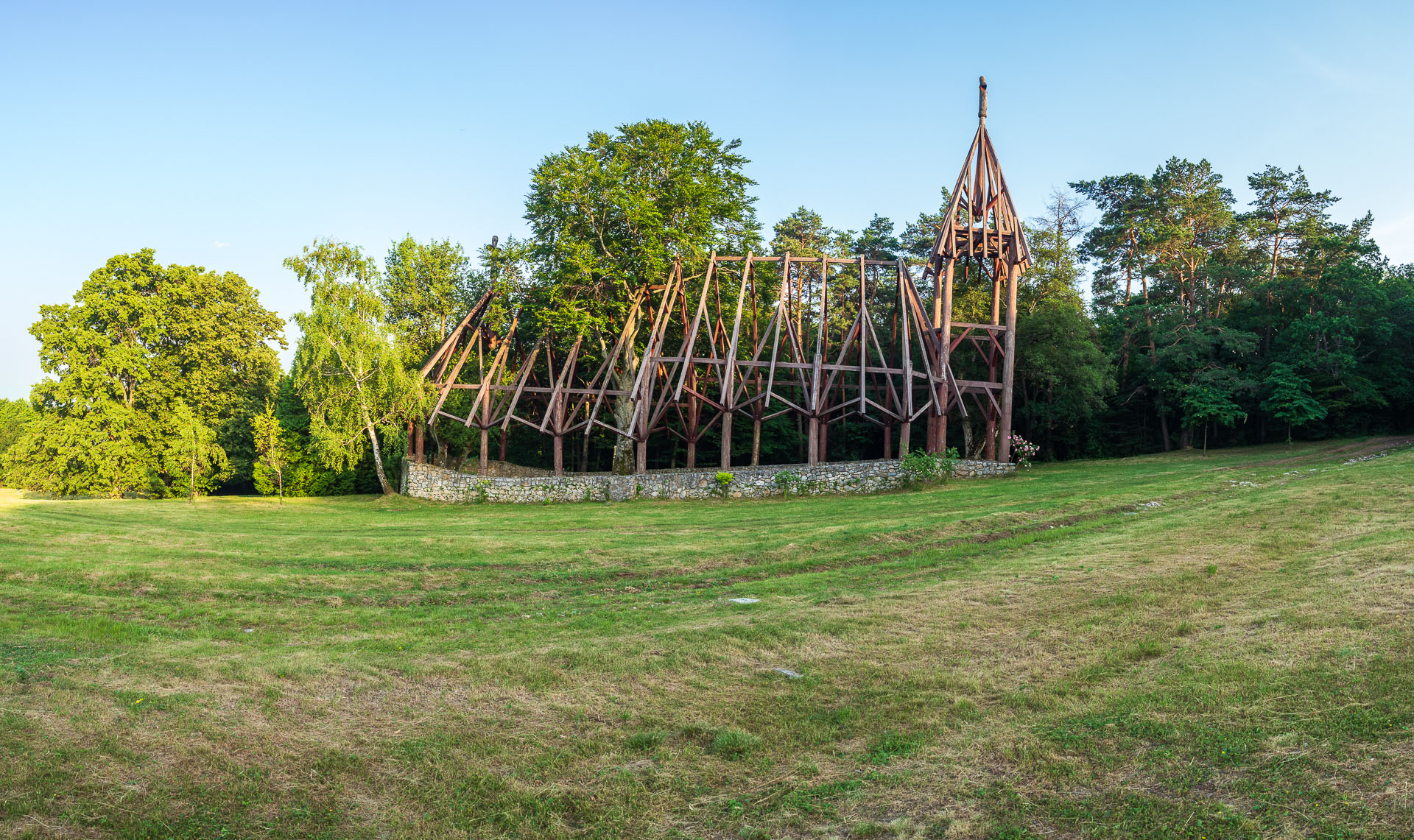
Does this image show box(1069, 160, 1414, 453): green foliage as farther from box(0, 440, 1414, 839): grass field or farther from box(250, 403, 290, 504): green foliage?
box(250, 403, 290, 504): green foliage

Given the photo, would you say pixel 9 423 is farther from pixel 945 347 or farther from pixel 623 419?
pixel 945 347

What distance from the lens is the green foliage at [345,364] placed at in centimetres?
3250

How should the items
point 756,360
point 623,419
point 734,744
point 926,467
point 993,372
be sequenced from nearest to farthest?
point 734,744, point 926,467, point 756,360, point 993,372, point 623,419

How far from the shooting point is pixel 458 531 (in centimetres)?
1941

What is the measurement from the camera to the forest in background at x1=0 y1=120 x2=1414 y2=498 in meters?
33.7

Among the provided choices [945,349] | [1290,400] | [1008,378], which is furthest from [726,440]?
[1290,400]

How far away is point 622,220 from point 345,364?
13114 mm

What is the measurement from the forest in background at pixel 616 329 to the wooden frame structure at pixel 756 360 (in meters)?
1.49

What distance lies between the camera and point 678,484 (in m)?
29.8

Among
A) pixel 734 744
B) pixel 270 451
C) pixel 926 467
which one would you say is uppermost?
pixel 270 451

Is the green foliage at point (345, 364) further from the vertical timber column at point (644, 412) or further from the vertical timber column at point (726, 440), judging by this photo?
the vertical timber column at point (726, 440)

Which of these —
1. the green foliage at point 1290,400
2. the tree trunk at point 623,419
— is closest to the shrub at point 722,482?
the tree trunk at point 623,419

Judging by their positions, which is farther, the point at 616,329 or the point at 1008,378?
the point at 616,329

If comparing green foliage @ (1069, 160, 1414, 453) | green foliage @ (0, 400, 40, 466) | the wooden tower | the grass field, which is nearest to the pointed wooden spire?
the wooden tower
